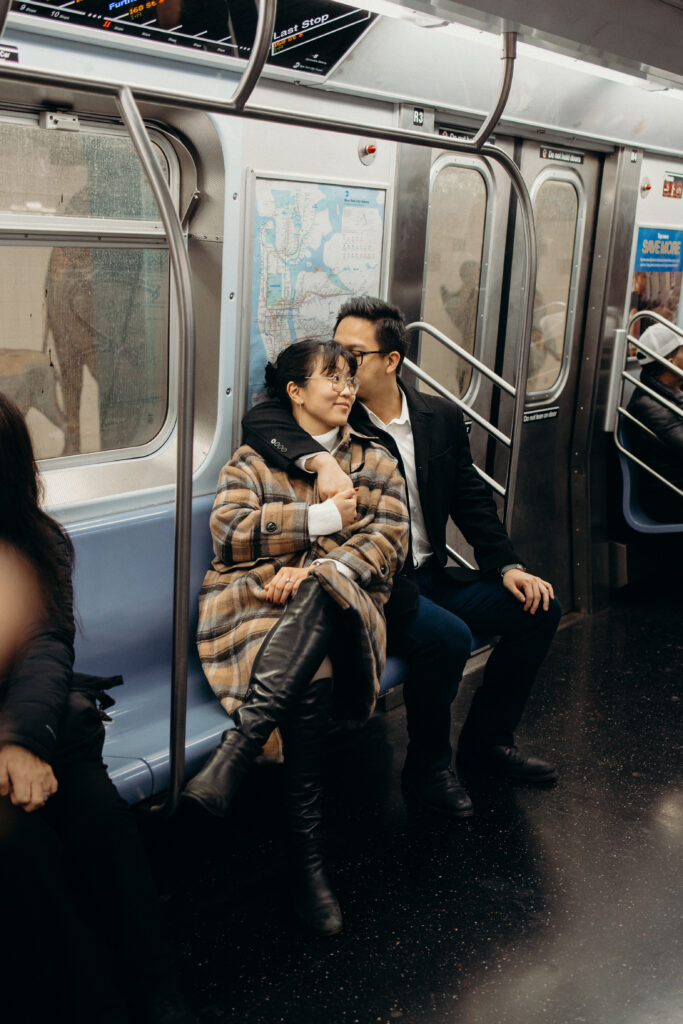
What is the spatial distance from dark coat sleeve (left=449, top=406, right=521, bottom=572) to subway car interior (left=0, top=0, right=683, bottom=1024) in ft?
0.50

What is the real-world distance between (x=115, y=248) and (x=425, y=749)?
1.94 metres

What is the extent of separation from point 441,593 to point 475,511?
12.9 inches

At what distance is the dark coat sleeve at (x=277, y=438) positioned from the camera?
3092 millimetres

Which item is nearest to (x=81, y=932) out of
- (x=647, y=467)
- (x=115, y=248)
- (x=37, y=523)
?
(x=37, y=523)

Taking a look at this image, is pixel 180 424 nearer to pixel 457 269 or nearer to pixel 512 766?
pixel 512 766

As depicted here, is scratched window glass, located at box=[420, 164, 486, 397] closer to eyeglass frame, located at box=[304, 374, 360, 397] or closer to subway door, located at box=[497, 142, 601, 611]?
subway door, located at box=[497, 142, 601, 611]

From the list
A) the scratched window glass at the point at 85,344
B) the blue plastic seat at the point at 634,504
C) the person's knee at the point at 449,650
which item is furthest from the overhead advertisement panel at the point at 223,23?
the blue plastic seat at the point at 634,504

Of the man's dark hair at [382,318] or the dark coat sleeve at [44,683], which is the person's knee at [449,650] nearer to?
the man's dark hair at [382,318]

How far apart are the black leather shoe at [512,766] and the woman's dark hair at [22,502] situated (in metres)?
1.89

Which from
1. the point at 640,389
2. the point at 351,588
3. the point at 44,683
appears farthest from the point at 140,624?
the point at 640,389

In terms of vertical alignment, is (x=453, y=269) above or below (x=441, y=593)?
above

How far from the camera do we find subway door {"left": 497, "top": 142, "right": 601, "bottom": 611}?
191 inches

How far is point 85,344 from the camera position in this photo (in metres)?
3.11

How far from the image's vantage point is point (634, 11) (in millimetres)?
2539
